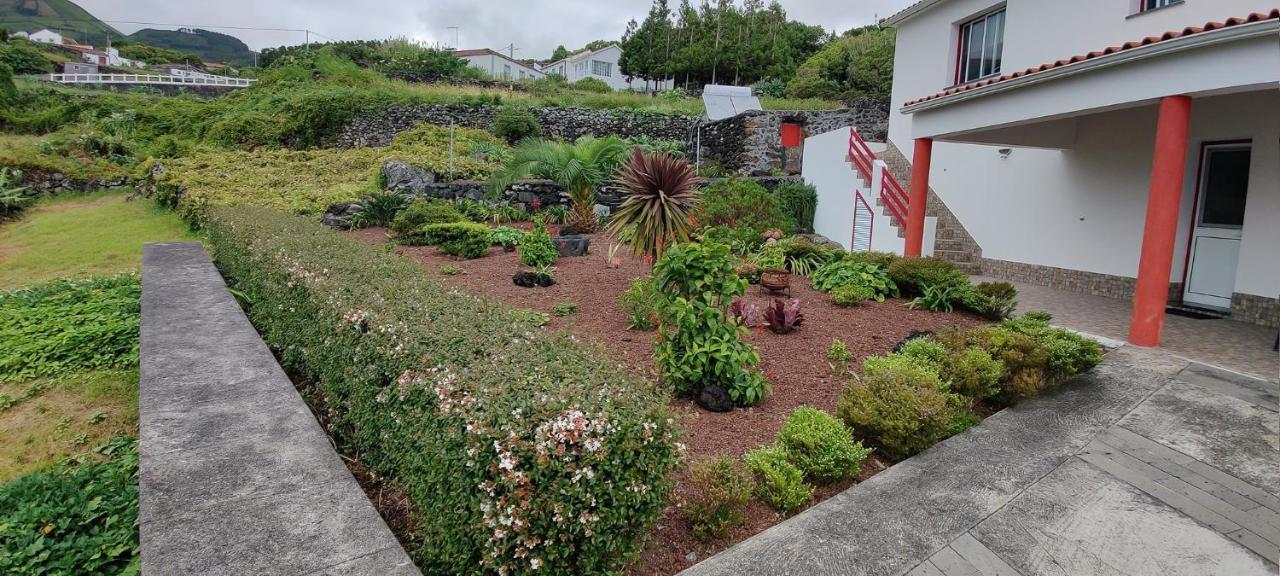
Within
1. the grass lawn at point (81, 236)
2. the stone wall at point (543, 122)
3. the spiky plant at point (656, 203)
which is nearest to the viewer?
the spiky plant at point (656, 203)

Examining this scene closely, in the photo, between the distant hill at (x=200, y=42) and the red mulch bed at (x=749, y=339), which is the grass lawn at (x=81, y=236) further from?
the distant hill at (x=200, y=42)

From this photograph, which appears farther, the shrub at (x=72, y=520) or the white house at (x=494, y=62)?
the white house at (x=494, y=62)

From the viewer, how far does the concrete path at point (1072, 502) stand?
110 inches

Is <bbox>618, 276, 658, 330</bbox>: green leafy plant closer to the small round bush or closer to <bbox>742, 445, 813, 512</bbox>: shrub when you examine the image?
the small round bush

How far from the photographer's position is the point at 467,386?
2471mm

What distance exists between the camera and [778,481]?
10.5 ft

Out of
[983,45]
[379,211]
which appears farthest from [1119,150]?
[379,211]

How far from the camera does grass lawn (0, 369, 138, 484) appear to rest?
12.8 feet

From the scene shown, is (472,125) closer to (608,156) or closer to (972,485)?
(608,156)

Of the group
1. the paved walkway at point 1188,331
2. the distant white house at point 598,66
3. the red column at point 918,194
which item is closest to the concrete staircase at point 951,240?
the red column at point 918,194

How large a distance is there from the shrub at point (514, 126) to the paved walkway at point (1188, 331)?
15.2m

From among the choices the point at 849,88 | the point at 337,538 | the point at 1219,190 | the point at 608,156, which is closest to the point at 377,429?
the point at 337,538

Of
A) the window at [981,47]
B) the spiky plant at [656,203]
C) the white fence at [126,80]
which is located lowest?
the spiky plant at [656,203]

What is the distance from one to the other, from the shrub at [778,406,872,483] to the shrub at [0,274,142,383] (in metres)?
5.48
